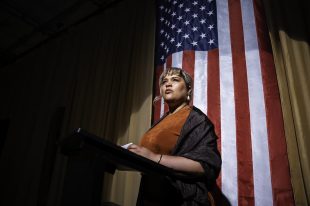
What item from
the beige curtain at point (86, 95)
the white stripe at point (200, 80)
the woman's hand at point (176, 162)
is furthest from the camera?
the beige curtain at point (86, 95)

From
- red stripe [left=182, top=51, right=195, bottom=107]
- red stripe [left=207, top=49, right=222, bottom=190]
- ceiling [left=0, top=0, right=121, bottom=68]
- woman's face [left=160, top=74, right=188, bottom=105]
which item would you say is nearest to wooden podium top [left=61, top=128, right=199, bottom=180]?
woman's face [left=160, top=74, right=188, bottom=105]

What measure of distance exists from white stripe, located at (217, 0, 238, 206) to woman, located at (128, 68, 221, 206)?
2.12ft

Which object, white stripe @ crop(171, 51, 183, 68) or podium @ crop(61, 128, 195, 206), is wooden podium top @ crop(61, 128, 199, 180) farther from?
white stripe @ crop(171, 51, 183, 68)

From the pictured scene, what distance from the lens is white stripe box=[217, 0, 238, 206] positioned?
5.56 feet

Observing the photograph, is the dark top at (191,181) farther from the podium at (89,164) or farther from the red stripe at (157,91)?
the red stripe at (157,91)

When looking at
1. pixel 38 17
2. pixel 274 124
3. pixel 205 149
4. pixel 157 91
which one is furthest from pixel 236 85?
pixel 38 17

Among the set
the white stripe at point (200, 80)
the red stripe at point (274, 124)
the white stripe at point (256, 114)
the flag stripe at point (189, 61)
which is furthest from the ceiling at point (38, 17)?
the red stripe at point (274, 124)

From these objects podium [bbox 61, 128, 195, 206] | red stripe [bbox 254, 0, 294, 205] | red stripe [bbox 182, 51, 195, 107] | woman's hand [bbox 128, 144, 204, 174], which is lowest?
podium [bbox 61, 128, 195, 206]

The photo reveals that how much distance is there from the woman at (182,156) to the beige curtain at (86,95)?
3.55 ft

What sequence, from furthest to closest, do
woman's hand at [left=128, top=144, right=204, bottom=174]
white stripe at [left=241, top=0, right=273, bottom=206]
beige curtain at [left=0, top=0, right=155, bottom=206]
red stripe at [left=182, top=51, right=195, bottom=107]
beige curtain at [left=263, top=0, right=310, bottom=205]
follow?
1. beige curtain at [left=0, top=0, right=155, bottom=206]
2. red stripe at [left=182, top=51, right=195, bottom=107]
3. white stripe at [left=241, top=0, right=273, bottom=206]
4. beige curtain at [left=263, top=0, right=310, bottom=205]
5. woman's hand at [left=128, top=144, right=204, bottom=174]

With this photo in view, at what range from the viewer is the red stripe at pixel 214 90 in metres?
1.90

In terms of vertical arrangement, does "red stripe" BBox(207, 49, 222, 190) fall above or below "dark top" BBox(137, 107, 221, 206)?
above

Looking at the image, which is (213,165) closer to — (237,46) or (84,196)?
(84,196)

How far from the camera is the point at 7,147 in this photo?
416 centimetres
